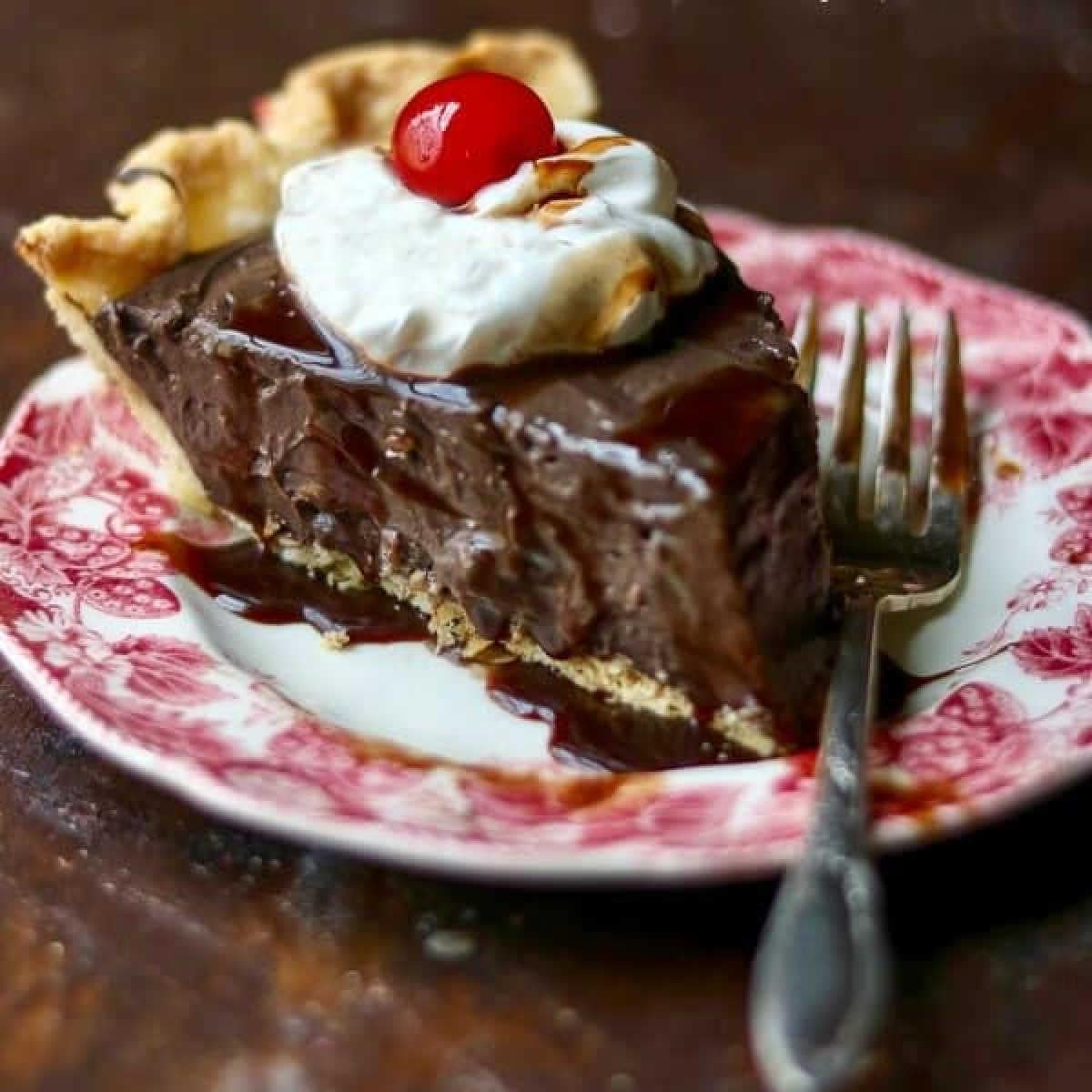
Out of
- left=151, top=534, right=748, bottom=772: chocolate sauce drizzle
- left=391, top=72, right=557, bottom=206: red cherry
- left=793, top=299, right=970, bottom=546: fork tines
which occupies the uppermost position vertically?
left=391, top=72, right=557, bottom=206: red cherry

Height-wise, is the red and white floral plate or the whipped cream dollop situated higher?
the whipped cream dollop

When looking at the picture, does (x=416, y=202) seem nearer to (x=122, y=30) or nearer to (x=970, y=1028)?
(x=970, y=1028)

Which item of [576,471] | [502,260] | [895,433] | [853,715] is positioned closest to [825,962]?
[853,715]

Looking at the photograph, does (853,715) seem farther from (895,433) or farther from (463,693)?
(895,433)

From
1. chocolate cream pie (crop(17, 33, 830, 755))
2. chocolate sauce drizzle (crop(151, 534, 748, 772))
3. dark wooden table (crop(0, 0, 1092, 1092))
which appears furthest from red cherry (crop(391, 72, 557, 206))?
dark wooden table (crop(0, 0, 1092, 1092))

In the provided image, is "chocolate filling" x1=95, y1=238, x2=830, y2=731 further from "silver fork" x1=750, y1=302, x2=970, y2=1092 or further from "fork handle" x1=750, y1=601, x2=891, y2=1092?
"fork handle" x1=750, y1=601, x2=891, y2=1092

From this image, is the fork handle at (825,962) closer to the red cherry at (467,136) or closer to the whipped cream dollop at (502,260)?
the whipped cream dollop at (502,260)

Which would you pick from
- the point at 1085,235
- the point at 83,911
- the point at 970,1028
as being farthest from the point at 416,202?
the point at 1085,235
